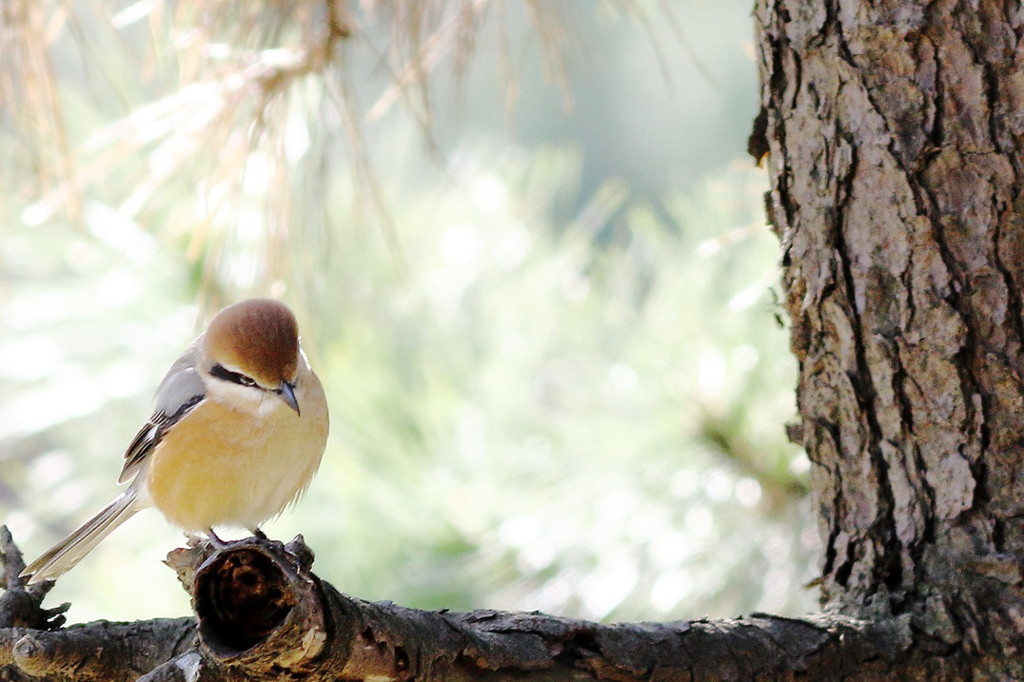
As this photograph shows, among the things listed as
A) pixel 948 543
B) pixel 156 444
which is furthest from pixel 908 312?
pixel 156 444

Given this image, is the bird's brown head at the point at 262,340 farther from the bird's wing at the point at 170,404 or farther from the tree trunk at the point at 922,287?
the tree trunk at the point at 922,287

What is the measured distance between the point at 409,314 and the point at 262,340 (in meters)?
1.04

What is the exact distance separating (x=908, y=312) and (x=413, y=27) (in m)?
0.95

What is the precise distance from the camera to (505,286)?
8.69ft

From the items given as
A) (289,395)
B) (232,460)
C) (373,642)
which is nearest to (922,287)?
(373,642)

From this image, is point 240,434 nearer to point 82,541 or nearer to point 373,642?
point 82,541

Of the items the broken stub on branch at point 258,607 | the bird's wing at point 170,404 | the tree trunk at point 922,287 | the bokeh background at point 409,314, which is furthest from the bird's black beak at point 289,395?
the tree trunk at point 922,287

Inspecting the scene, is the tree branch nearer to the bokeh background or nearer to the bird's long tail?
the bird's long tail

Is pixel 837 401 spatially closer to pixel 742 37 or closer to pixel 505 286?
pixel 505 286

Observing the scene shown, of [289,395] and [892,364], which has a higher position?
[289,395]

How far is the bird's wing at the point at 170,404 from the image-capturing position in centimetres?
175

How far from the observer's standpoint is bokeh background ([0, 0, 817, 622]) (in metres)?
1.89

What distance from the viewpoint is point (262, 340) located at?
1.63m

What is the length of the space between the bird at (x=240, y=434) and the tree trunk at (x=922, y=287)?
743 mm
